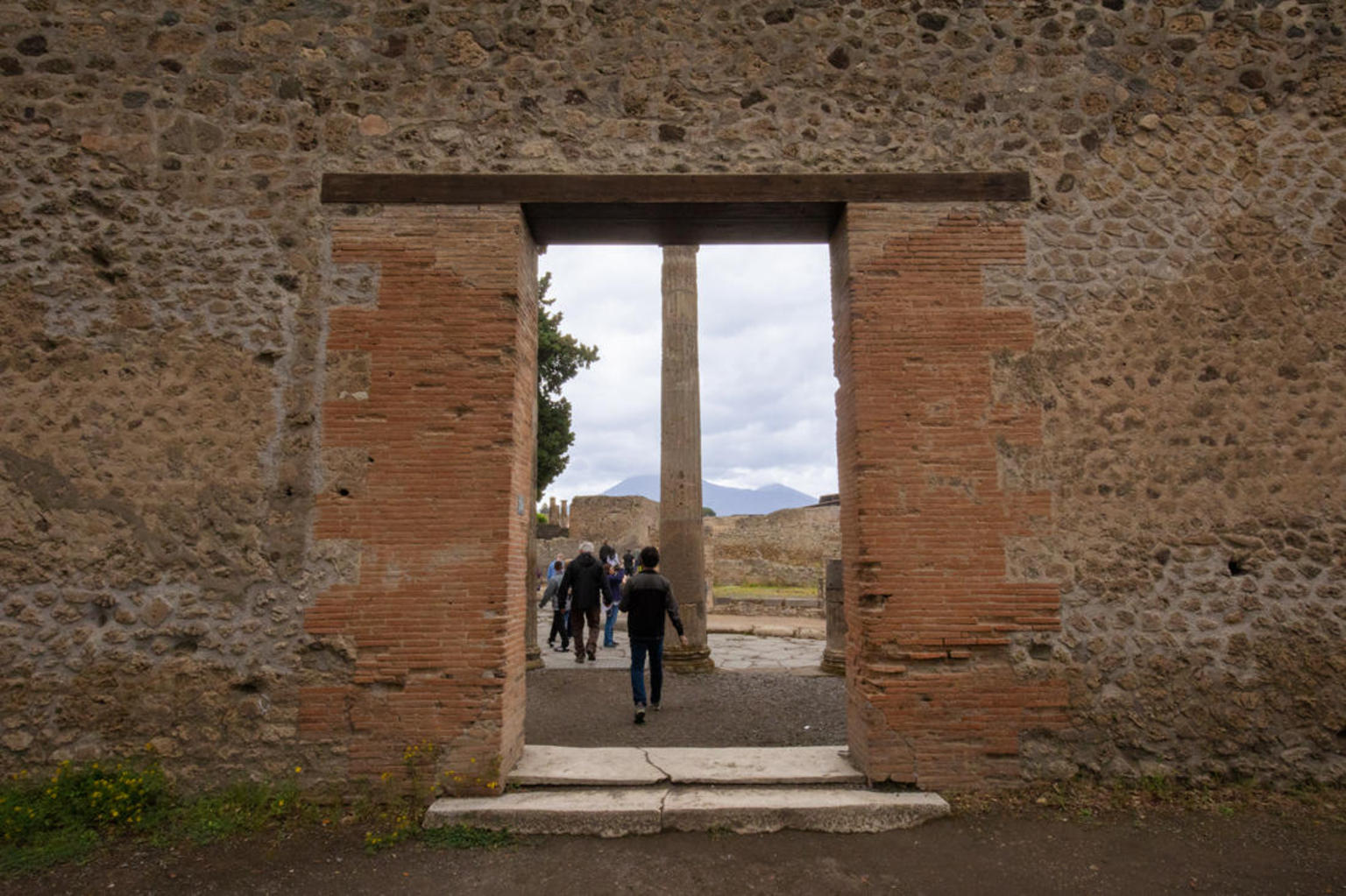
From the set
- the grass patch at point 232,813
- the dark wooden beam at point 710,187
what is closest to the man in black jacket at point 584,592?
the grass patch at point 232,813

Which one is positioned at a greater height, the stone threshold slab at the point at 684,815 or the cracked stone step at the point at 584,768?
the cracked stone step at the point at 584,768

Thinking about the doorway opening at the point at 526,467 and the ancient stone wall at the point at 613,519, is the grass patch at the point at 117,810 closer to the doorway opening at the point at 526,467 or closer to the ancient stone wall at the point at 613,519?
the doorway opening at the point at 526,467

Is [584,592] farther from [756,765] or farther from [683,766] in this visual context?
[756,765]

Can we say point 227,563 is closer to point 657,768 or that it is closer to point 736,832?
point 657,768

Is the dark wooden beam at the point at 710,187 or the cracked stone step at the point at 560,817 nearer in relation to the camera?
the cracked stone step at the point at 560,817

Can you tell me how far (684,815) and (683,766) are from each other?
518 mm

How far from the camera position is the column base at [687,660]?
8.73m

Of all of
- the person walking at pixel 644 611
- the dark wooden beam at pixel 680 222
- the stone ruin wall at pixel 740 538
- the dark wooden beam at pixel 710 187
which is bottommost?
the person walking at pixel 644 611

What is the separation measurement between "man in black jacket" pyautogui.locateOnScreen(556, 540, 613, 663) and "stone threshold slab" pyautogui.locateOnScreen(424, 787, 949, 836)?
5.37 metres

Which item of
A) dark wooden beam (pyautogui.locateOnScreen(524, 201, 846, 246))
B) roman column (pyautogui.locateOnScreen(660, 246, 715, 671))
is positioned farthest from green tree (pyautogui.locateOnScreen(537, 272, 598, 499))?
dark wooden beam (pyautogui.locateOnScreen(524, 201, 846, 246))

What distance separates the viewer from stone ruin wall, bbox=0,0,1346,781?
420 centimetres

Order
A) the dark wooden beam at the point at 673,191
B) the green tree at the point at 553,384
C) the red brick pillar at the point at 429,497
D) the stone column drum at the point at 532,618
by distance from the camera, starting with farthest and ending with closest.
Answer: the green tree at the point at 553,384
the stone column drum at the point at 532,618
the dark wooden beam at the point at 673,191
the red brick pillar at the point at 429,497

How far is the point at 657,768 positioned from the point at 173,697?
9.05ft

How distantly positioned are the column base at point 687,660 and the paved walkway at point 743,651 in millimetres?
412
